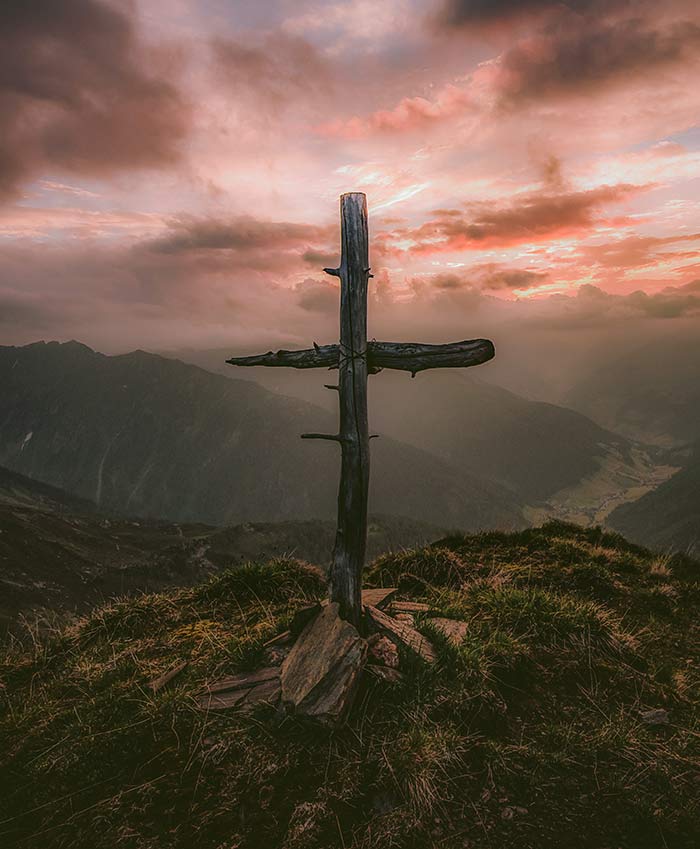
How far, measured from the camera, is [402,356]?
730cm

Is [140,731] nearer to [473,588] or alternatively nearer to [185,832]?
[185,832]

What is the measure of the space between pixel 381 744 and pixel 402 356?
5090mm

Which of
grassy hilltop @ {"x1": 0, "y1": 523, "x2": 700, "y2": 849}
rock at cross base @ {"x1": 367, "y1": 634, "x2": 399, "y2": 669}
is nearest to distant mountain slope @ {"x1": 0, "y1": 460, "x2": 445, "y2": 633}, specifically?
grassy hilltop @ {"x1": 0, "y1": 523, "x2": 700, "y2": 849}

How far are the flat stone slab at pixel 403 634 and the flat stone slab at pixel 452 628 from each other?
30cm

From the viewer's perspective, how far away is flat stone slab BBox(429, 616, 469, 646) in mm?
6750

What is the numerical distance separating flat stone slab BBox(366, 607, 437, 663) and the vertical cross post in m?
0.53

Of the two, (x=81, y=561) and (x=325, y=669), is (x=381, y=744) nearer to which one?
(x=325, y=669)

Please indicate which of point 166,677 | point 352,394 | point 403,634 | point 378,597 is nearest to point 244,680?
point 166,677

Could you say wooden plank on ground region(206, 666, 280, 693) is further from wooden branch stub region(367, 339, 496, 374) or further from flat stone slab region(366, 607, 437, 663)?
wooden branch stub region(367, 339, 496, 374)

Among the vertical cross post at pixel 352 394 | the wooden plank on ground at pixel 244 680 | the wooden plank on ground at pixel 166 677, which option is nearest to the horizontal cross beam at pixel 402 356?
the vertical cross post at pixel 352 394

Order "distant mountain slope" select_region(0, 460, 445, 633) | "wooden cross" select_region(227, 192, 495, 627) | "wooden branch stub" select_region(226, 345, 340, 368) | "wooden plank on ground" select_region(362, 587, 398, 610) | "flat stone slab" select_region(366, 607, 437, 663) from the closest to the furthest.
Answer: "flat stone slab" select_region(366, 607, 437, 663), "wooden cross" select_region(227, 192, 495, 627), "wooden branch stub" select_region(226, 345, 340, 368), "wooden plank on ground" select_region(362, 587, 398, 610), "distant mountain slope" select_region(0, 460, 445, 633)

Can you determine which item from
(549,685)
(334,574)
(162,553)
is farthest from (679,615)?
(162,553)

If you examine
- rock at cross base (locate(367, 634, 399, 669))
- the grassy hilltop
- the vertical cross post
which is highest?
the vertical cross post

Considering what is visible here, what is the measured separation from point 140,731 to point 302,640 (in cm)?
218
